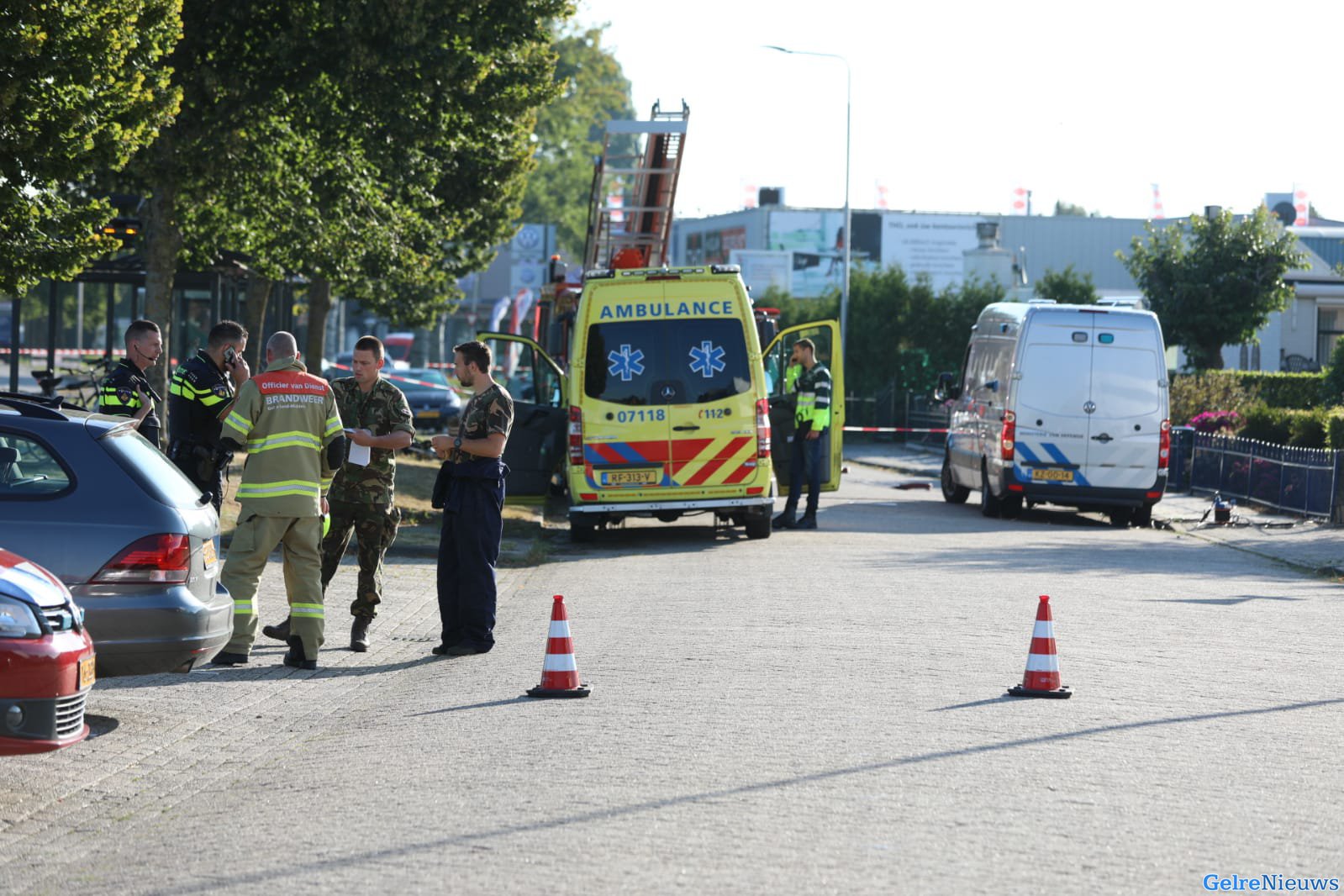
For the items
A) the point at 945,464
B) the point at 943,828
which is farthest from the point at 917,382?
the point at 943,828

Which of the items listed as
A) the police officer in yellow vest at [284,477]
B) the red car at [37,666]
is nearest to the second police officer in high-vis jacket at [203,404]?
the police officer in yellow vest at [284,477]

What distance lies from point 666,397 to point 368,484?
731 centimetres

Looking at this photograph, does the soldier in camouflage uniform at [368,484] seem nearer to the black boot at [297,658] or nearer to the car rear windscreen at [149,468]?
the black boot at [297,658]

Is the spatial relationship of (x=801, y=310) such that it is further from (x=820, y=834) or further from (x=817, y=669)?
(x=820, y=834)

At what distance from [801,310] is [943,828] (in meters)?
46.9

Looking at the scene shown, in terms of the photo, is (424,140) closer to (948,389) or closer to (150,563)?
(948,389)

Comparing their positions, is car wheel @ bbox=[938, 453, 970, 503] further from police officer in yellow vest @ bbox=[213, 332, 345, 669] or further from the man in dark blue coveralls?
police officer in yellow vest @ bbox=[213, 332, 345, 669]

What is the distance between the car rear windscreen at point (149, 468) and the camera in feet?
26.3

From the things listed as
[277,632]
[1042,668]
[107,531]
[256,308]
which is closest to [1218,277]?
[256,308]

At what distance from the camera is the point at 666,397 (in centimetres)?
1803

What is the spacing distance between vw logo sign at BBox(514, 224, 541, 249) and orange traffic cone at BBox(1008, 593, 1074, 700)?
75447mm

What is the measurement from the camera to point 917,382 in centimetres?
4828

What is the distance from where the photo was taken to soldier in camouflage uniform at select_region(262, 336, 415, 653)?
36.0 ft

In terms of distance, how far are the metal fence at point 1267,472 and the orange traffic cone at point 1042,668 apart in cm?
1364
